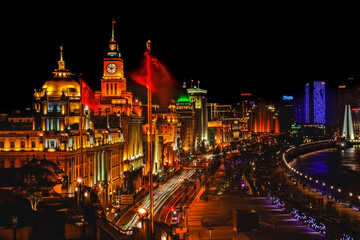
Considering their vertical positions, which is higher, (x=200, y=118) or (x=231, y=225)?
(x=200, y=118)

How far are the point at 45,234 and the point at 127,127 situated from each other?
3824 centimetres

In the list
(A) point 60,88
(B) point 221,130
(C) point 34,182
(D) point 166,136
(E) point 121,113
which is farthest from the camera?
(B) point 221,130

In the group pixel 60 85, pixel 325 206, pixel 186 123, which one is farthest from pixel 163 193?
pixel 186 123

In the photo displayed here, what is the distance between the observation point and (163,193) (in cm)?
5672

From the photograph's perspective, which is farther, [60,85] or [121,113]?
[121,113]

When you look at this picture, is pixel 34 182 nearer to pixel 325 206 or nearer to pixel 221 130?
pixel 325 206

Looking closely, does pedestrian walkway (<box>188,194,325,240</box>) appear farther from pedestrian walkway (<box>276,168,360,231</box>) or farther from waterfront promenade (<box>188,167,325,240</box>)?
pedestrian walkway (<box>276,168,360,231</box>)

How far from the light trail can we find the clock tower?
13.0m

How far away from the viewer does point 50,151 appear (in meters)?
40.2

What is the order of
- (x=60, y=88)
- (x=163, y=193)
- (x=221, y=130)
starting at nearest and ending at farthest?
(x=60, y=88)
(x=163, y=193)
(x=221, y=130)

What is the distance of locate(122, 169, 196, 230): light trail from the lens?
39.9 m

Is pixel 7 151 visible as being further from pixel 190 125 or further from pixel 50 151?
pixel 190 125

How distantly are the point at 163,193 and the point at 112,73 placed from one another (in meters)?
16.9

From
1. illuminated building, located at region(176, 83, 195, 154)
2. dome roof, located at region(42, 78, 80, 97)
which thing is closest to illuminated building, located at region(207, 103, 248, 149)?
illuminated building, located at region(176, 83, 195, 154)
